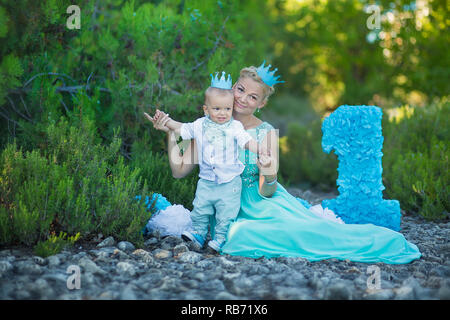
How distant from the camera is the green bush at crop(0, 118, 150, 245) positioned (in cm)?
309

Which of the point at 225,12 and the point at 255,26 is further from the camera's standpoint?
the point at 255,26

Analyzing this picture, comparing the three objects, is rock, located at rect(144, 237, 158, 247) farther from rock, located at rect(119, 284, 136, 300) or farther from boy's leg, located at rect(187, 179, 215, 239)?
rock, located at rect(119, 284, 136, 300)

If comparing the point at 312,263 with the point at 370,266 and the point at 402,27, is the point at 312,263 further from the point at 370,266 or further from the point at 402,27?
the point at 402,27

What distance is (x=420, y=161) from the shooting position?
5.10 meters

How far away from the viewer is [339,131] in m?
4.10

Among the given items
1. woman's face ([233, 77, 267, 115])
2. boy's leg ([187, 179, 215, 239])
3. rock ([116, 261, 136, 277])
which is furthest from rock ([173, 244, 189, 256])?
woman's face ([233, 77, 267, 115])

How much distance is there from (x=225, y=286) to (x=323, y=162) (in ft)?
14.5

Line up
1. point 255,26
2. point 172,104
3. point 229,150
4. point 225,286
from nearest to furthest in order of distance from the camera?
point 225,286 < point 229,150 < point 172,104 < point 255,26

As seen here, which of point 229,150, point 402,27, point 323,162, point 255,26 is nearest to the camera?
point 229,150

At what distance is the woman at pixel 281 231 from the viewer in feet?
11.0

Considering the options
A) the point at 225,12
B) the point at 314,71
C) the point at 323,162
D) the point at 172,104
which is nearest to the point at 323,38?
the point at 314,71

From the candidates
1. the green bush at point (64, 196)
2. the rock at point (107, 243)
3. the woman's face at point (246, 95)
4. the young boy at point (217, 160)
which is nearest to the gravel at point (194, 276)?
the rock at point (107, 243)

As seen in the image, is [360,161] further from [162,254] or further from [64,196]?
[64,196]

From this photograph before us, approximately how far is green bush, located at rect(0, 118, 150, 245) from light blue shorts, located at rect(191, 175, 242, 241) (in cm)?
40
